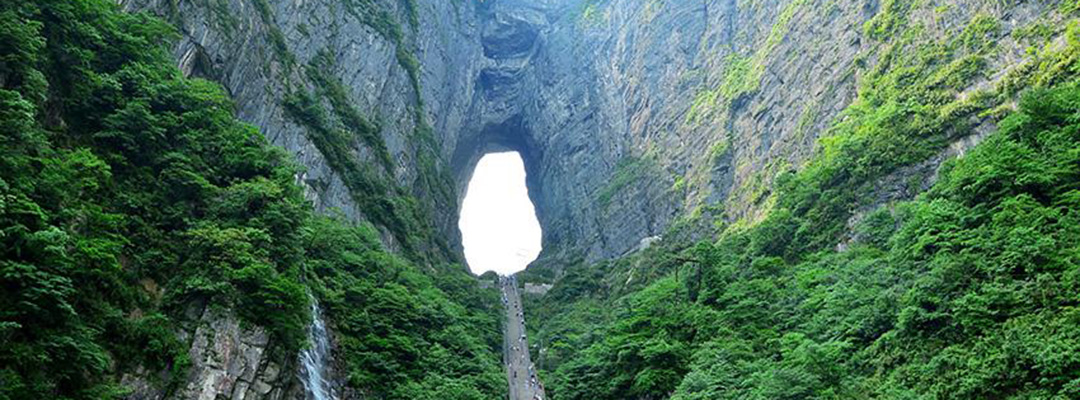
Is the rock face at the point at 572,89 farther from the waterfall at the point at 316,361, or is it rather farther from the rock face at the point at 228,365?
the waterfall at the point at 316,361

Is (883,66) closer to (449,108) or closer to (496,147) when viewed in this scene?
(449,108)

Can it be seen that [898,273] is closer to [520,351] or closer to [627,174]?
[520,351]

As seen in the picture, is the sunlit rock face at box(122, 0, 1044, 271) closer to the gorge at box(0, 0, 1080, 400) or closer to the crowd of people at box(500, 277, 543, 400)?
the gorge at box(0, 0, 1080, 400)

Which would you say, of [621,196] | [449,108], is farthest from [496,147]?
[621,196]

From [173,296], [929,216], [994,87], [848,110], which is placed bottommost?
[173,296]

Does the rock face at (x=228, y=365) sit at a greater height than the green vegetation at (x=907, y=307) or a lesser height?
lesser

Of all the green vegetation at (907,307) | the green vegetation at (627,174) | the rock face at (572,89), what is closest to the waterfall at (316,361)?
the rock face at (572,89)

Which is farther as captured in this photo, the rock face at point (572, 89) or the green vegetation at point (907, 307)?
the rock face at point (572, 89)
